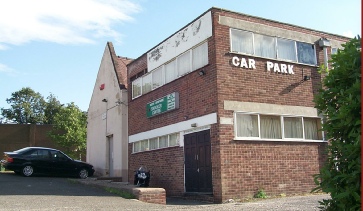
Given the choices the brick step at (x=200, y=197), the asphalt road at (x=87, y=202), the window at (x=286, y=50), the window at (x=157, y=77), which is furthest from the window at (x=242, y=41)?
the asphalt road at (x=87, y=202)

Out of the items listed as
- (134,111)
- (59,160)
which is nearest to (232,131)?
(134,111)

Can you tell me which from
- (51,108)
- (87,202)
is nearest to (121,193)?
(87,202)

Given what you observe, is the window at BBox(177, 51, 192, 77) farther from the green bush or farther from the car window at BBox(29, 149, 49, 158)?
the car window at BBox(29, 149, 49, 158)

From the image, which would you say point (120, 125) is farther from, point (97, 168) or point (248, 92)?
point (248, 92)

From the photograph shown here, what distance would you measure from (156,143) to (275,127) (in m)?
5.32

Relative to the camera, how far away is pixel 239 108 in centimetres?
1304

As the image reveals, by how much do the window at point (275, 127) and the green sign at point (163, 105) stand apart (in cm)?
301

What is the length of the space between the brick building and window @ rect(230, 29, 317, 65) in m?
0.04

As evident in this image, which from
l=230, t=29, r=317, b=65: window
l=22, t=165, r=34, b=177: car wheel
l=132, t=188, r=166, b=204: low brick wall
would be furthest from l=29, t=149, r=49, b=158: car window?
l=230, t=29, r=317, b=65: window

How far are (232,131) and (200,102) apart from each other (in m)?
1.69

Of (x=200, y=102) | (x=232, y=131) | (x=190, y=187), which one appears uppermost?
(x=200, y=102)

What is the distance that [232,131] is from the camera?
12.7 m

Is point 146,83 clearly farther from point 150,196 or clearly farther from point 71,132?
point 71,132

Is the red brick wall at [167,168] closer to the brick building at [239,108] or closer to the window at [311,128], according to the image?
the brick building at [239,108]
